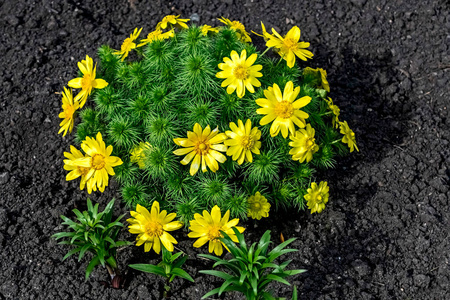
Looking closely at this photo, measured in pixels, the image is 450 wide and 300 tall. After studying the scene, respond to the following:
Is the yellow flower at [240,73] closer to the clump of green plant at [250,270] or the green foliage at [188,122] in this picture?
the green foliage at [188,122]

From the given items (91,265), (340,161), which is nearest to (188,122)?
(91,265)

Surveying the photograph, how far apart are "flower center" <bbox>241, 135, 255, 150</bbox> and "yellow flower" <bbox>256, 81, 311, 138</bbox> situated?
0.33 ft

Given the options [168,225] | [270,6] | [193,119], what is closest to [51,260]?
[168,225]

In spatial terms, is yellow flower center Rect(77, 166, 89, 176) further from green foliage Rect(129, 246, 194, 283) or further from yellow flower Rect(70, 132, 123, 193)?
green foliage Rect(129, 246, 194, 283)

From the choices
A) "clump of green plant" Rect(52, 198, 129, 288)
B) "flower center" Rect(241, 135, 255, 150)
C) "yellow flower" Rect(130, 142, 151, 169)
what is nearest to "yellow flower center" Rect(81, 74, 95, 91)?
"yellow flower" Rect(130, 142, 151, 169)

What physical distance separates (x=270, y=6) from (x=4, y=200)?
2589mm

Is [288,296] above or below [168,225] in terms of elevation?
below

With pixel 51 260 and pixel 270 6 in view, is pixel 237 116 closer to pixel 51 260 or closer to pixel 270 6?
pixel 51 260

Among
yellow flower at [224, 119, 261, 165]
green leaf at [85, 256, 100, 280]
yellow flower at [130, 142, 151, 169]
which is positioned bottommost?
green leaf at [85, 256, 100, 280]

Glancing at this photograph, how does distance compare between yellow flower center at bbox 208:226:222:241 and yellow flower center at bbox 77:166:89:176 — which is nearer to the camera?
yellow flower center at bbox 208:226:222:241

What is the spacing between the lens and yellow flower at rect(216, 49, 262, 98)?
3.00 m

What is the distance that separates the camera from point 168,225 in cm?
309

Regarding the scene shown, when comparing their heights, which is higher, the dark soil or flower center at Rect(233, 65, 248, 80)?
flower center at Rect(233, 65, 248, 80)

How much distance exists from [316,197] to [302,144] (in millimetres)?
362
